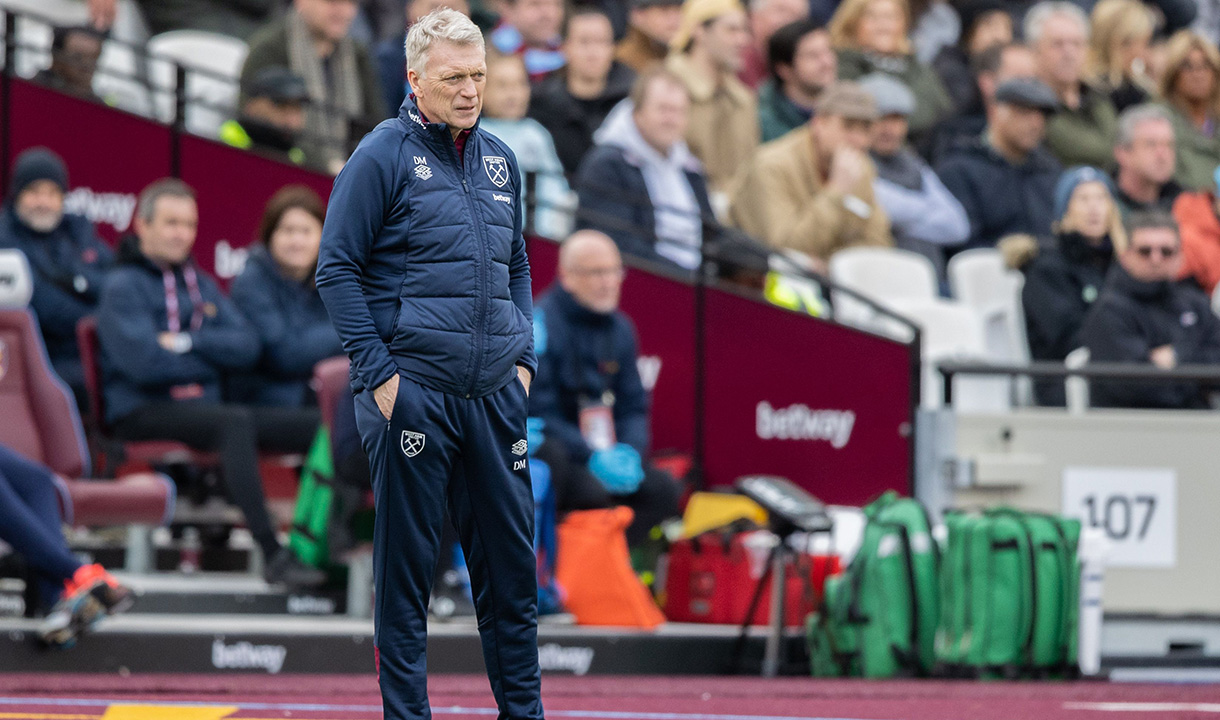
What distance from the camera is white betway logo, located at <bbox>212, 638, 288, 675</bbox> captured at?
24.3 feet

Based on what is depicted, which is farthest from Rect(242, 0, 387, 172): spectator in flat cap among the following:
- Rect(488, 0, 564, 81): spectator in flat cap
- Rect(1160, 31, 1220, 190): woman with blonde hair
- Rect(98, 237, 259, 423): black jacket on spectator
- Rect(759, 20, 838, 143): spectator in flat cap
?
Rect(1160, 31, 1220, 190): woman with blonde hair

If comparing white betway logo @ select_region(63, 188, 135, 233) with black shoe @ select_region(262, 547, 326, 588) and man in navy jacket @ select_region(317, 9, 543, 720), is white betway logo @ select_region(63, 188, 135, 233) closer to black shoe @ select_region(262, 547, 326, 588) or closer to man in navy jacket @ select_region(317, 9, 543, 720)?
black shoe @ select_region(262, 547, 326, 588)

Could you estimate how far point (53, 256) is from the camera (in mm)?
8789

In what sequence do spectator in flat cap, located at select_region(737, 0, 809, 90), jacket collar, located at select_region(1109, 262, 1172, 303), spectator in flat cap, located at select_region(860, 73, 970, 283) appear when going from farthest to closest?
spectator in flat cap, located at select_region(737, 0, 809, 90)
spectator in flat cap, located at select_region(860, 73, 970, 283)
jacket collar, located at select_region(1109, 262, 1172, 303)

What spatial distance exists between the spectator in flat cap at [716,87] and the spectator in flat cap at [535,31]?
76 centimetres

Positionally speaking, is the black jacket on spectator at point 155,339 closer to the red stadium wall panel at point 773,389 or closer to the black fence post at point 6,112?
the black fence post at point 6,112

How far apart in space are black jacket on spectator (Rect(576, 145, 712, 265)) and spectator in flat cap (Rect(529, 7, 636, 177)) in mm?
873

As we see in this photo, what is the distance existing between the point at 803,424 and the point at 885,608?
1663 mm

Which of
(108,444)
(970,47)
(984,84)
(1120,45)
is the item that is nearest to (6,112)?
(108,444)

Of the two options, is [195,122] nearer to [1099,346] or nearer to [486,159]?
[1099,346]

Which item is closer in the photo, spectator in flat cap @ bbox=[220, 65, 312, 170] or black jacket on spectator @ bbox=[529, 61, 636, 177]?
spectator in flat cap @ bbox=[220, 65, 312, 170]

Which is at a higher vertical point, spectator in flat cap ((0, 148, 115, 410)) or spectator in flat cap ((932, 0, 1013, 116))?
spectator in flat cap ((932, 0, 1013, 116))

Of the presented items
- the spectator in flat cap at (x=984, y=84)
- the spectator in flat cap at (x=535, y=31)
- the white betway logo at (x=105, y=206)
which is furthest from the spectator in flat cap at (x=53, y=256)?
the spectator in flat cap at (x=984, y=84)

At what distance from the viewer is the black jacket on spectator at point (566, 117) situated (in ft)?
36.4
